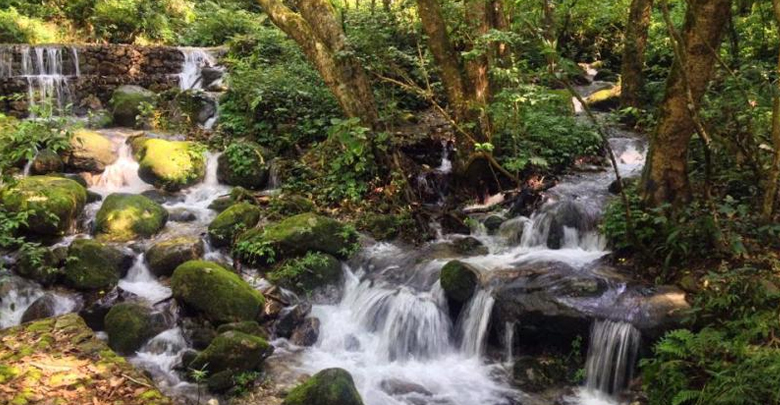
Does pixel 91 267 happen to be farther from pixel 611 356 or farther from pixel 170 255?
→ pixel 611 356

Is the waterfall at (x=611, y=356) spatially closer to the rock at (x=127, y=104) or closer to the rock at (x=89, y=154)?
the rock at (x=89, y=154)

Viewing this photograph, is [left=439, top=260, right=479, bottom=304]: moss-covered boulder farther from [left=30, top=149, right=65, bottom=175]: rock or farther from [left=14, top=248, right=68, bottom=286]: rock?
[left=30, top=149, right=65, bottom=175]: rock

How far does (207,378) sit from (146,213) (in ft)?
13.0

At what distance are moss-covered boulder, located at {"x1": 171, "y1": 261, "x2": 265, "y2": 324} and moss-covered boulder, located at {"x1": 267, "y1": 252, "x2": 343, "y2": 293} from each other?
30.9 inches

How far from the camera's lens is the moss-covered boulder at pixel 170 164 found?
10039mm

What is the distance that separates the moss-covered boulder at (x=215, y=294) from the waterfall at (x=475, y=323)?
8.00ft

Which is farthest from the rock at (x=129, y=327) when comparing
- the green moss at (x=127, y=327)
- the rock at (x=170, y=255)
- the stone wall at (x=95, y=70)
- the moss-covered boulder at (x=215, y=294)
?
the stone wall at (x=95, y=70)

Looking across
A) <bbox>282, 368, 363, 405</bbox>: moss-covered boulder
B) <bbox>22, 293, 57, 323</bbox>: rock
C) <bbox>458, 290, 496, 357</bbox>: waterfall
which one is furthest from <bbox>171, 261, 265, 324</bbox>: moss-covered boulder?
<bbox>458, 290, 496, 357</bbox>: waterfall

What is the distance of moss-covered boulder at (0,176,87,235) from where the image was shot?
7457mm

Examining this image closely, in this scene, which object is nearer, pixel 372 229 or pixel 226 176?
pixel 372 229

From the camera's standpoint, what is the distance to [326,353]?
640 centimetres

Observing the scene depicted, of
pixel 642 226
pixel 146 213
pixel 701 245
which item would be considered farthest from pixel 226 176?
pixel 701 245

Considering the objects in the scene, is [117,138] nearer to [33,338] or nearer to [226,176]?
[226,176]

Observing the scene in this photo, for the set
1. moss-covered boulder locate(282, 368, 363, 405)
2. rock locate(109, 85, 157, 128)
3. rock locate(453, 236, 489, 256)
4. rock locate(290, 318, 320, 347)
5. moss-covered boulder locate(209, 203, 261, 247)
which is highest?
rock locate(109, 85, 157, 128)
